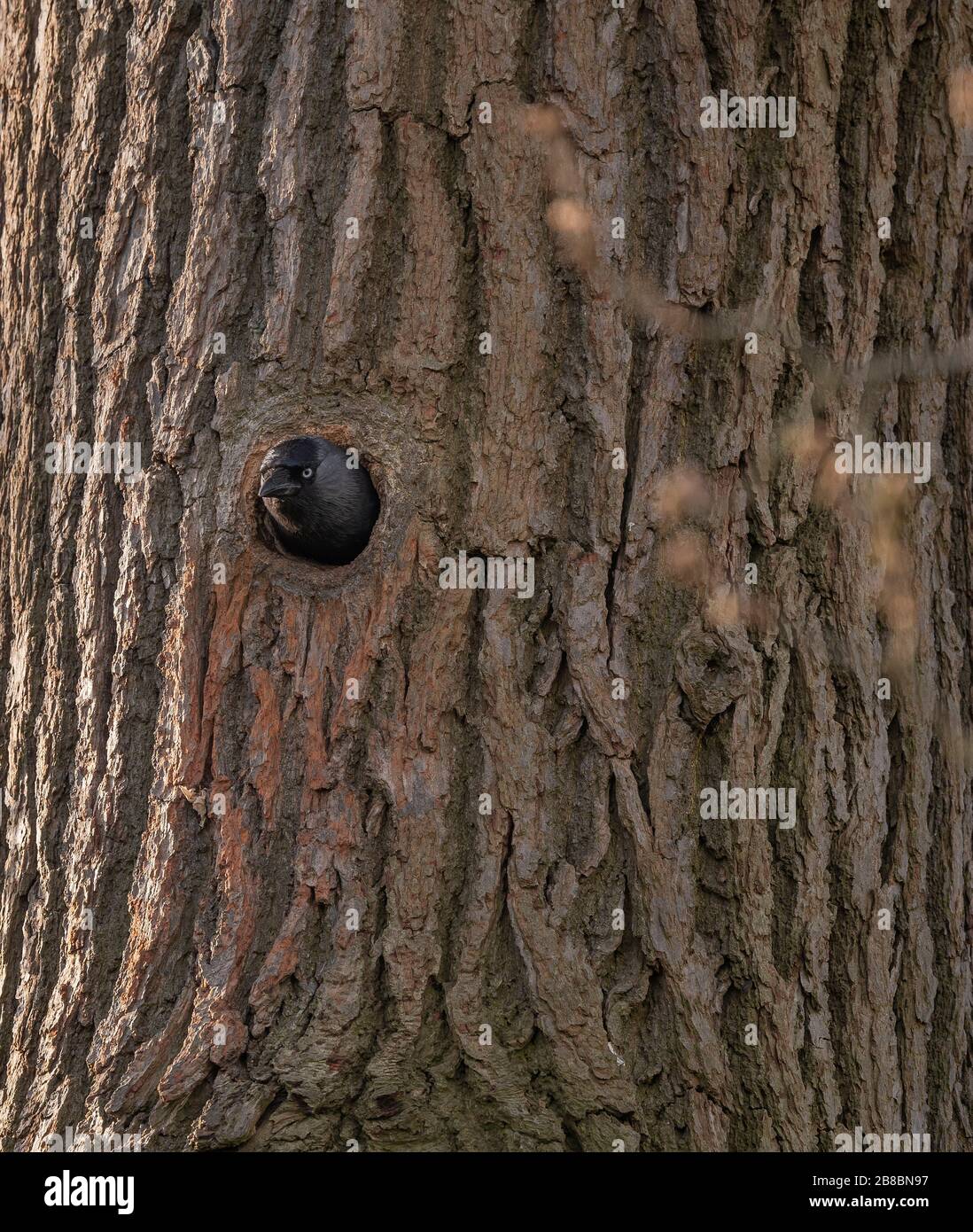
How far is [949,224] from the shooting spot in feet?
8.56

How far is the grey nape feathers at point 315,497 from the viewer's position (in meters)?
2.28

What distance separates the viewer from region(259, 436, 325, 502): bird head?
2285 millimetres

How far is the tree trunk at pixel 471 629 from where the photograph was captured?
227cm

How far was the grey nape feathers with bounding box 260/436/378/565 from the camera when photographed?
89.7 inches

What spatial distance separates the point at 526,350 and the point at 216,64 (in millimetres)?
877

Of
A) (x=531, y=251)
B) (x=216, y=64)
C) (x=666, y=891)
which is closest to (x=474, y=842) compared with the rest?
(x=666, y=891)

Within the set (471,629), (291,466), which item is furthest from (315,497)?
(471,629)

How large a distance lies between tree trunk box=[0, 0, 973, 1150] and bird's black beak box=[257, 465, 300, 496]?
0.19 ft

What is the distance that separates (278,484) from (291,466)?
0.04 m

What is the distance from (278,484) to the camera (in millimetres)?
2303

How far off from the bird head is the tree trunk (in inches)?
1.4

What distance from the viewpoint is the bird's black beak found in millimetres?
2273

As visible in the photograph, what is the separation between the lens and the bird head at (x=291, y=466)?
229 centimetres

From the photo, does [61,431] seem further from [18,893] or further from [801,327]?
[801,327]
